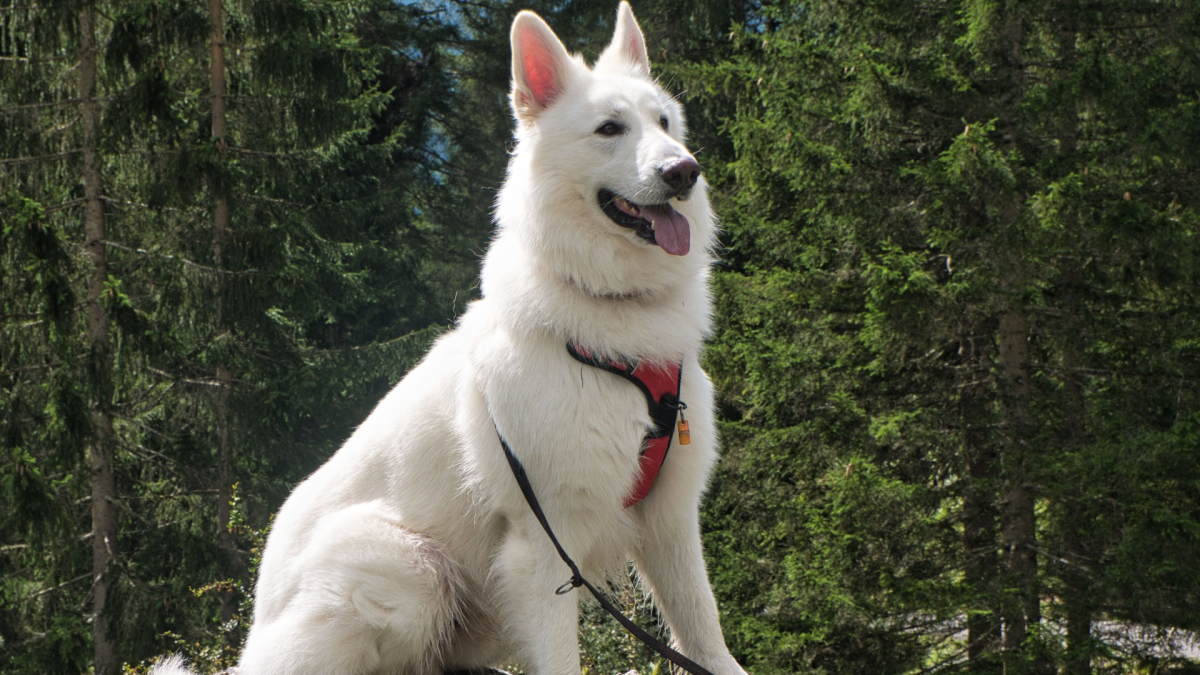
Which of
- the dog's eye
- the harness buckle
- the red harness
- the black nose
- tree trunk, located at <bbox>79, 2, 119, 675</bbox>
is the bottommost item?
tree trunk, located at <bbox>79, 2, 119, 675</bbox>

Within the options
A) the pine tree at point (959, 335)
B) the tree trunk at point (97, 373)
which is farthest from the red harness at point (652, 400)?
the tree trunk at point (97, 373)

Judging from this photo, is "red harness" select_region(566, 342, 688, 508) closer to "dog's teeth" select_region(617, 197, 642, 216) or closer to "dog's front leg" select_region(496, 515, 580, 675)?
"dog's front leg" select_region(496, 515, 580, 675)

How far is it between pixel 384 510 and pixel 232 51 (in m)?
11.7

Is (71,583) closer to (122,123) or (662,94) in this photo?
(122,123)

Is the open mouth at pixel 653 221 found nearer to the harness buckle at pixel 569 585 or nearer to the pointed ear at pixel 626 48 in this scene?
the pointed ear at pixel 626 48

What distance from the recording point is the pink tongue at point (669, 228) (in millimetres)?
2707

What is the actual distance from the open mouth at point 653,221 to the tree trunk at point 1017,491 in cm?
553

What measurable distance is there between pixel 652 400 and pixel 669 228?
19.5 inches

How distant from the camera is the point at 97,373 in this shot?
1043 centimetres

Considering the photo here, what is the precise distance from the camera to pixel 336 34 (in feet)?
46.6

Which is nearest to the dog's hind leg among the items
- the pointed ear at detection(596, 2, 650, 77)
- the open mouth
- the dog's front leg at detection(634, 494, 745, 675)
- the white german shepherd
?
the white german shepherd

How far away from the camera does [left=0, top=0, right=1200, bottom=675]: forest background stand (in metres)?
7.12

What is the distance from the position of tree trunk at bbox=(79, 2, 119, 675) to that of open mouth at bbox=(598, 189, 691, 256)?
9022mm

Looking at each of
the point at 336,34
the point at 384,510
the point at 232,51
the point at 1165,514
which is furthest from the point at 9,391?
the point at 1165,514
